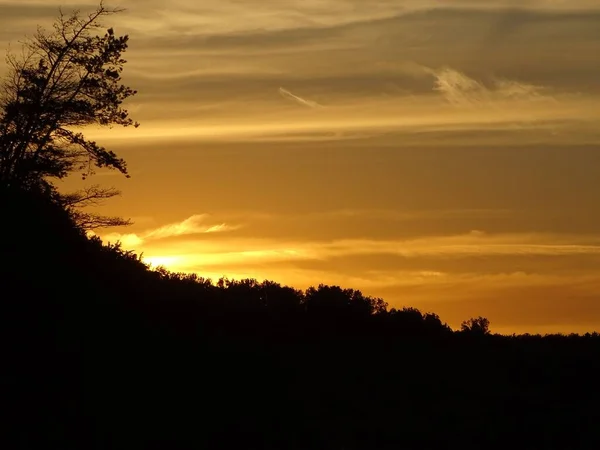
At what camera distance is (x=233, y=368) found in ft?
103

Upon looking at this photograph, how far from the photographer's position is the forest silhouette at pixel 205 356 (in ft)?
86.8

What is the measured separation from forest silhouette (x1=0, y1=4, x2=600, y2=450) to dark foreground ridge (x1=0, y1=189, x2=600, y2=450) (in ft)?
0.22

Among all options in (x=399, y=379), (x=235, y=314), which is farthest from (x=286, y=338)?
(x=399, y=379)

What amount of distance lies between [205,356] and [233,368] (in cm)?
94

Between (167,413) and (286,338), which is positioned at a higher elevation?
(286,338)

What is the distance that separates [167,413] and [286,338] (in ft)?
36.3

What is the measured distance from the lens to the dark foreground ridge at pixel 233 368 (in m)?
26.2

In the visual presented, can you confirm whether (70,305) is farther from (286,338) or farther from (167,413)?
(286,338)

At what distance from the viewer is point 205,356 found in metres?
31.4

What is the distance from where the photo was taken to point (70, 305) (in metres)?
31.0

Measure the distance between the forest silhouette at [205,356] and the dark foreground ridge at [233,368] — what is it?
66mm

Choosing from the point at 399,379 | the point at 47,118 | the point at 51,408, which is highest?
the point at 47,118

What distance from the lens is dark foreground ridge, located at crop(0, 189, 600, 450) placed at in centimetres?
2616

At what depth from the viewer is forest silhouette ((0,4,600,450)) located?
26.5 metres
